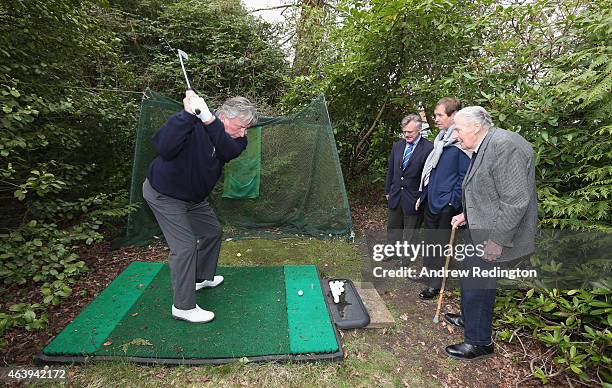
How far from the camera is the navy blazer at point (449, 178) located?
8.26 feet

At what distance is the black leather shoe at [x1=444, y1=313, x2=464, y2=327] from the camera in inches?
98.1

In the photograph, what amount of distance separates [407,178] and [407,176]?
20mm

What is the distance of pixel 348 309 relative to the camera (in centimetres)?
259

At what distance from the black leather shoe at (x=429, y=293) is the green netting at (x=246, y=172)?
2.43m

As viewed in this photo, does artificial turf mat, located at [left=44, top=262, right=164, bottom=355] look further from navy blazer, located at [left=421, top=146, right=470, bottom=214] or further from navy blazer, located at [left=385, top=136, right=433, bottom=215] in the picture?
navy blazer, located at [left=421, top=146, right=470, bottom=214]

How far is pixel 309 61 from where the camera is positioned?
5973mm

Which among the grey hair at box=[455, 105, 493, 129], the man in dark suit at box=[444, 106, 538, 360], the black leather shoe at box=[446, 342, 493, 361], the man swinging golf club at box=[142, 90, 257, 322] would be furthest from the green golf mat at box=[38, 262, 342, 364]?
the grey hair at box=[455, 105, 493, 129]

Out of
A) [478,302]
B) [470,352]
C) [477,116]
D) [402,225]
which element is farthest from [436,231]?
[477,116]

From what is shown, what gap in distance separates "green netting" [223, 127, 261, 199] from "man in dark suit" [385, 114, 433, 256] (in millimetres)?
1810

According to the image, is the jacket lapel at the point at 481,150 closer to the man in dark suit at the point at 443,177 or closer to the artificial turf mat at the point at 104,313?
the man in dark suit at the point at 443,177

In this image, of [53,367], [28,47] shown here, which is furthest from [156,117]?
[53,367]

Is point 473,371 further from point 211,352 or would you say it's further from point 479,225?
point 211,352

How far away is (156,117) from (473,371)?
3943 millimetres

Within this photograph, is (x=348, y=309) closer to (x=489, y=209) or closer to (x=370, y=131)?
(x=489, y=209)
